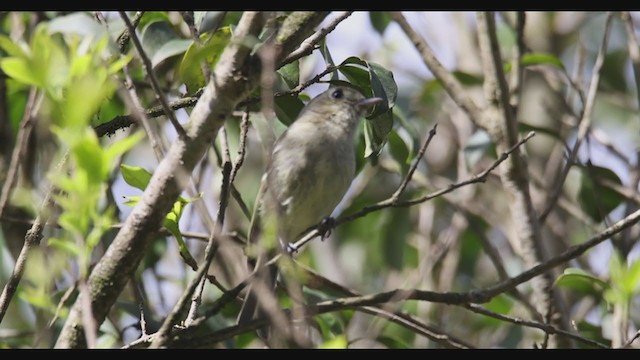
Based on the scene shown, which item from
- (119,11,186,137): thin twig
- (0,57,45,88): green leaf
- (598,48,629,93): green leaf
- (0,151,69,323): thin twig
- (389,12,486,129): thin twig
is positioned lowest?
(0,151,69,323): thin twig

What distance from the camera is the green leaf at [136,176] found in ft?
8.00

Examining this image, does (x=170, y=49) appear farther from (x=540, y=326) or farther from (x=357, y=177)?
(x=357, y=177)

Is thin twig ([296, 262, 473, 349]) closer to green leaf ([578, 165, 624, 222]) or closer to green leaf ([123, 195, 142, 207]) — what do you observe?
green leaf ([123, 195, 142, 207])

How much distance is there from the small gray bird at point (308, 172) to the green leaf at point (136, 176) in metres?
1.47

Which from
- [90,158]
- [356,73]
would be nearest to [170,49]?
[356,73]

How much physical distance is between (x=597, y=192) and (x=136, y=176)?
2366 millimetres

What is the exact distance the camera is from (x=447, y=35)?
6883 millimetres

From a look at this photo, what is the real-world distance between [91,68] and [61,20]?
1256mm

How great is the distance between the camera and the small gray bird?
13.3 ft

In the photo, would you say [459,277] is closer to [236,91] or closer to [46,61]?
[236,91]

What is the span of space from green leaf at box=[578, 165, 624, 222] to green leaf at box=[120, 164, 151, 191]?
233 centimetres

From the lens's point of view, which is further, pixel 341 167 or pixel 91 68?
pixel 341 167

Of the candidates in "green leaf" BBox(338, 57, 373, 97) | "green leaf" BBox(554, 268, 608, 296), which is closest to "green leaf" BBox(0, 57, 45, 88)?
"green leaf" BBox(338, 57, 373, 97)
